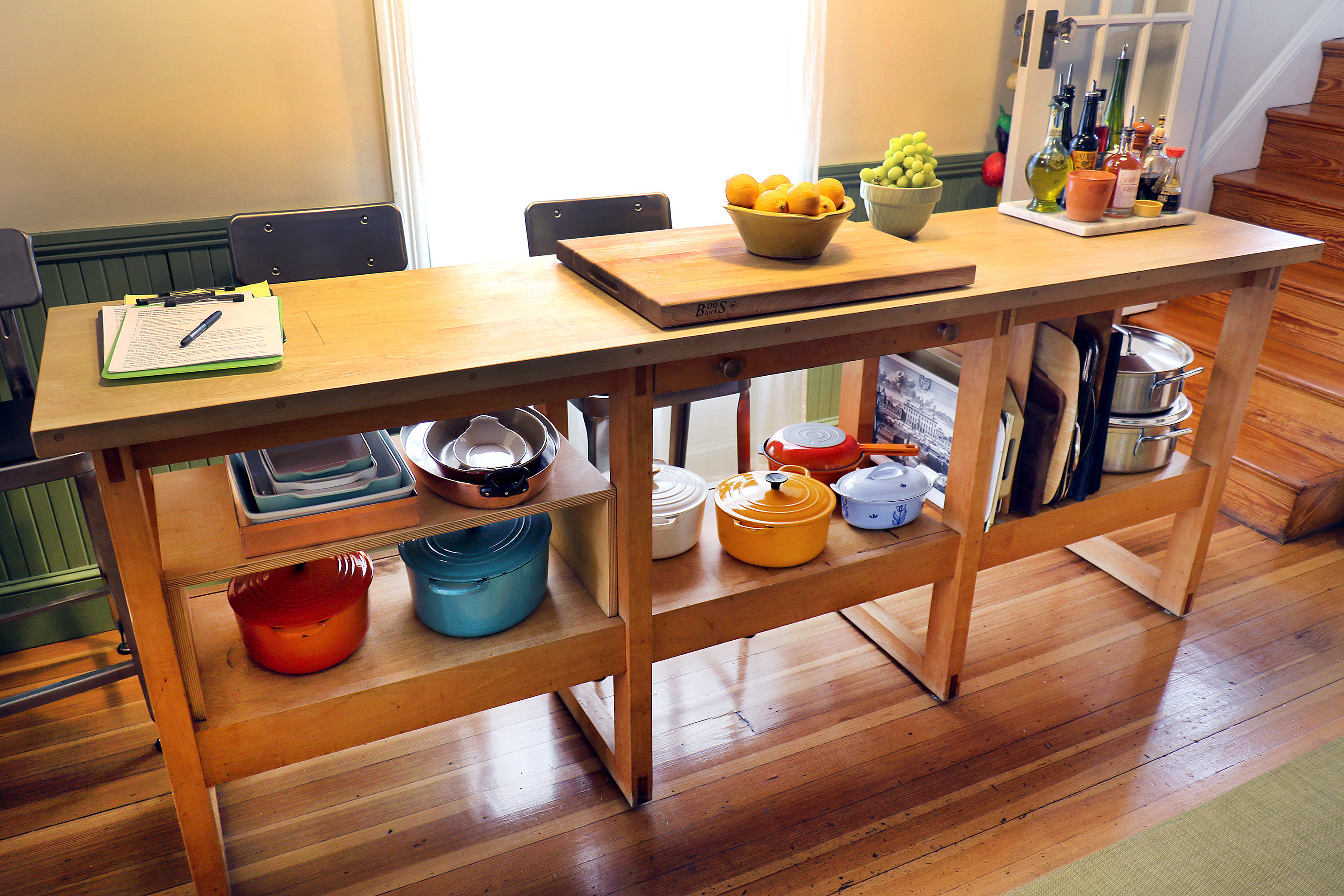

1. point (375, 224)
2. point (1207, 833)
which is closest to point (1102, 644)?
point (1207, 833)

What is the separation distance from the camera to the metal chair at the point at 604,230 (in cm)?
224

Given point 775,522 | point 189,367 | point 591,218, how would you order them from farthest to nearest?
point 591,218, point 775,522, point 189,367

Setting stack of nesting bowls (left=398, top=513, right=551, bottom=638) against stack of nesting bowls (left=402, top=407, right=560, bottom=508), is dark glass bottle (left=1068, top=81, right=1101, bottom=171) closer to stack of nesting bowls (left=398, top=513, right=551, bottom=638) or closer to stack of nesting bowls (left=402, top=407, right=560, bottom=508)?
stack of nesting bowls (left=402, top=407, right=560, bottom=508)

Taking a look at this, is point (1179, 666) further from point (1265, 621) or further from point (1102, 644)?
point (1265, 621)

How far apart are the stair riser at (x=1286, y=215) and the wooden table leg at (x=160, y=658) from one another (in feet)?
10.9

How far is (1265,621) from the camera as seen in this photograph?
241cm

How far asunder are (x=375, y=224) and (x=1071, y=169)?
158 cm

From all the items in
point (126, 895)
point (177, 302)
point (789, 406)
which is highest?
point (177, 302)

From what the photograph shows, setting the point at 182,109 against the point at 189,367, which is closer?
the point at 189,367

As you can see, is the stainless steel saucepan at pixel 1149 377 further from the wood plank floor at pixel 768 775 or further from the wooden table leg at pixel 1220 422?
the wood plank floor at pixel 768 775

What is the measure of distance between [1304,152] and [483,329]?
3412 millimetres

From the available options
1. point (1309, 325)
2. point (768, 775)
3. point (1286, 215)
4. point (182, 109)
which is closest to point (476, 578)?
point (768, 775)

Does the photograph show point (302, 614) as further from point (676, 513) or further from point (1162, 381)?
point (1162, 381)

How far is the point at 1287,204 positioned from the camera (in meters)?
3.33
